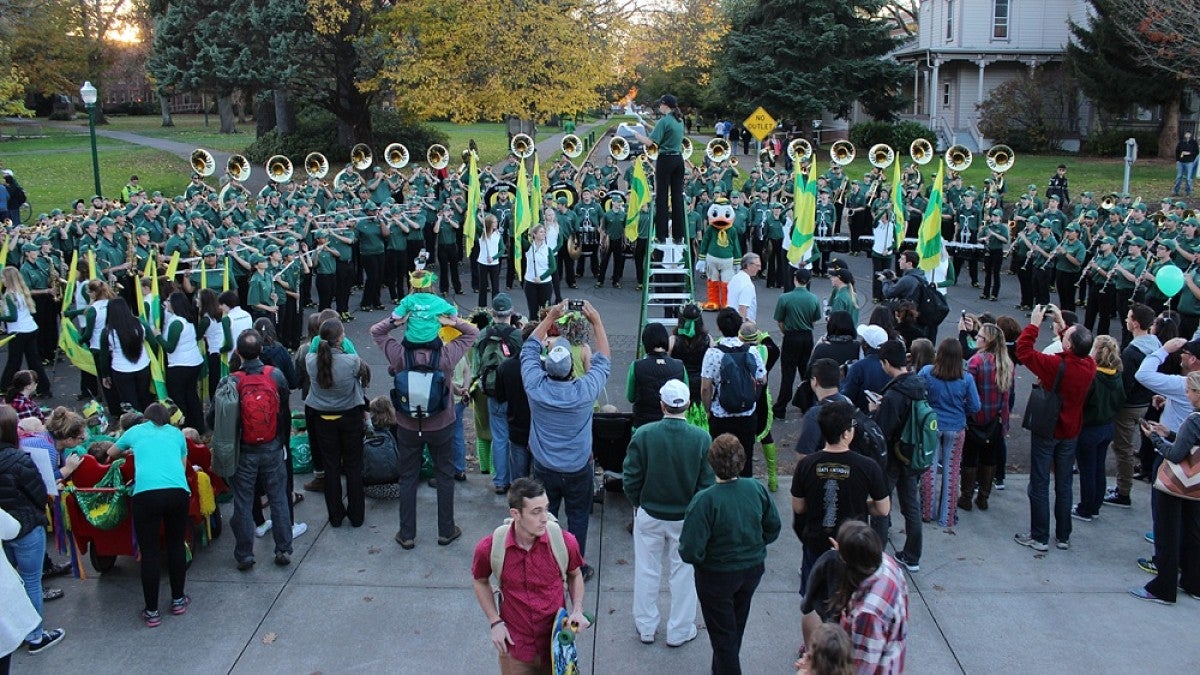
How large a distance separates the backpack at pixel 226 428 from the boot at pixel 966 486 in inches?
245

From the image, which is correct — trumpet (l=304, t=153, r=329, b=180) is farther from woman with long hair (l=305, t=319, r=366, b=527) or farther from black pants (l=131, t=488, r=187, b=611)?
black pants (l=131, t=488, r=187, b=611)

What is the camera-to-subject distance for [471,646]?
266 inches

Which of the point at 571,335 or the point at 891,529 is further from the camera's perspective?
the point at 891,529

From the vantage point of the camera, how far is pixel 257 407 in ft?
24.8

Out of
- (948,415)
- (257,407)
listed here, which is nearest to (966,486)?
(948,415)

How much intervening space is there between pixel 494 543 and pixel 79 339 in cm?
859

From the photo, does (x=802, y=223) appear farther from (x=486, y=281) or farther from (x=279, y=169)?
(x=279, y=169)

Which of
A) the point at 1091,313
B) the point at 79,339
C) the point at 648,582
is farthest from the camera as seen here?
the point at 1091,313

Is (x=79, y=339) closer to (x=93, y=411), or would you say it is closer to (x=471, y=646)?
(x=93, y=411)

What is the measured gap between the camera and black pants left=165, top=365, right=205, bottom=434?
1060 cm

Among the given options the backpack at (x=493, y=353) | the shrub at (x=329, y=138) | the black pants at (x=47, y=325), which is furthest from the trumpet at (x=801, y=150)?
the shrub at (x=329, y=138)

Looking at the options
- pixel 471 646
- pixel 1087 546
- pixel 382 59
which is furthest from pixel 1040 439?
pixel 382 59

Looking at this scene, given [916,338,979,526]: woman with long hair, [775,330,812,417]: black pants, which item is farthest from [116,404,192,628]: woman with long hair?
[775,330,812,417]: black pants

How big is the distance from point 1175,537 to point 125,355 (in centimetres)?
990
